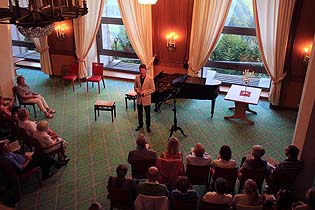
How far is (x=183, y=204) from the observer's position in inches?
168

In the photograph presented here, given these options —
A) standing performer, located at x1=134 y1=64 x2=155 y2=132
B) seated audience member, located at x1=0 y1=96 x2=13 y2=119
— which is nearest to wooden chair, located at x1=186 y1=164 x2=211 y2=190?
standing performer, located at x1=134 y1=64 x2=155 y2=132

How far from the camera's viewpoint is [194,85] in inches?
311

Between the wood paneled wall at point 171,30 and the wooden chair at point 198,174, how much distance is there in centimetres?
463

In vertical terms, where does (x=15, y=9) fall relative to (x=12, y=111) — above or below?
above

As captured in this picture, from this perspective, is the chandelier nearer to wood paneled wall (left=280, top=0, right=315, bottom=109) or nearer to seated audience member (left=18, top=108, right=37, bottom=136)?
seated audience member (left=18, top=108, right=37, bottom=136)

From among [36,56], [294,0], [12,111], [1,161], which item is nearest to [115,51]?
[36,56]

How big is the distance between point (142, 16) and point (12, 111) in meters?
4.33

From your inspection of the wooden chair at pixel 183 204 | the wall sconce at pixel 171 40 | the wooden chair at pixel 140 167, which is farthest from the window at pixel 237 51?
the wooden chair at pixel 183 204

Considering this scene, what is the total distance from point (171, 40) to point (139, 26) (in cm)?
98

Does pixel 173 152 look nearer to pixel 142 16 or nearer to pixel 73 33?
pixel 142 16

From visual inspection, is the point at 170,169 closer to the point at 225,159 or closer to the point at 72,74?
the point at 225,159

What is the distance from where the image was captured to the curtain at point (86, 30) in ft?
31.5

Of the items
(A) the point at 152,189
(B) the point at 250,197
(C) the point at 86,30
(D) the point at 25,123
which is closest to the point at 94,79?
(C) the point at 86,30

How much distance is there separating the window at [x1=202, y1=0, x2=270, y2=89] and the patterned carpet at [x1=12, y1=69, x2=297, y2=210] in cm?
84
